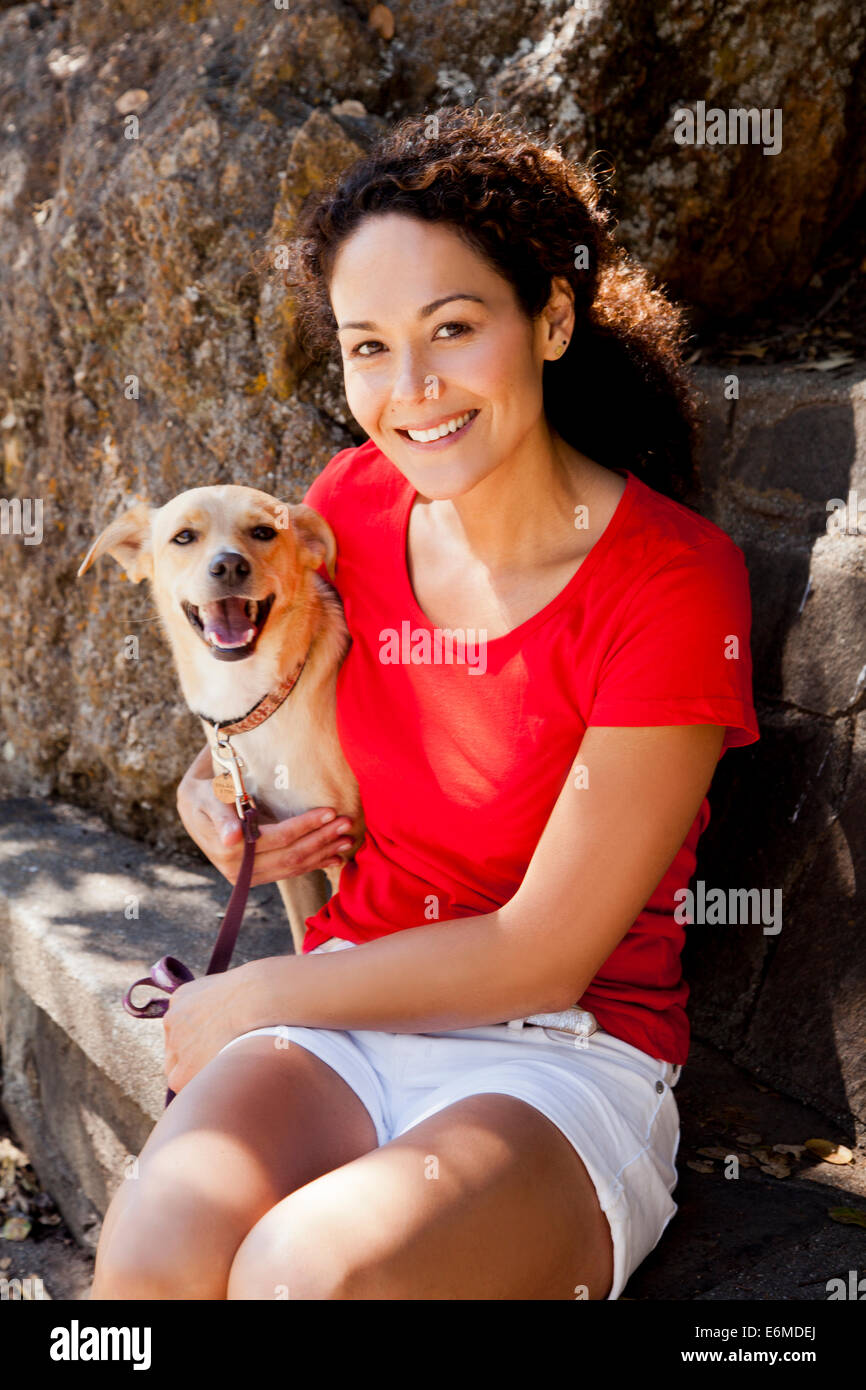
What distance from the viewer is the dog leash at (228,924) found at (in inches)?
84.4

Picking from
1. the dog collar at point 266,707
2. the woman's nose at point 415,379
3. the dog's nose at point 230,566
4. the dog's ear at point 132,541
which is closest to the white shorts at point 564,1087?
the dog collar at point 266,707

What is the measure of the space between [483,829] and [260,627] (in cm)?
71

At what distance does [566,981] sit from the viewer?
1774mm

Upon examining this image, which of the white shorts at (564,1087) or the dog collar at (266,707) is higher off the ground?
the dog collar at (266,707)

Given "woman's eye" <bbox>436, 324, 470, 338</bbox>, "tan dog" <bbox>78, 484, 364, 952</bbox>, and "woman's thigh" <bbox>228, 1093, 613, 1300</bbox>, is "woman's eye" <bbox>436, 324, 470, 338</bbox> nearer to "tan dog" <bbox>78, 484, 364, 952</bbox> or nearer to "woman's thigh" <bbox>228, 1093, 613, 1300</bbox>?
"tan dog" <bbox>78, 484, 364, 952</bbox>

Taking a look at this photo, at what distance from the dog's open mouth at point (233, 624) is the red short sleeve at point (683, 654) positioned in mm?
805

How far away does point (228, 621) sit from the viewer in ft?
7.77

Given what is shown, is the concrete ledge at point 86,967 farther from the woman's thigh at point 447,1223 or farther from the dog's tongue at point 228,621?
the woman's thigh at point 447,1223

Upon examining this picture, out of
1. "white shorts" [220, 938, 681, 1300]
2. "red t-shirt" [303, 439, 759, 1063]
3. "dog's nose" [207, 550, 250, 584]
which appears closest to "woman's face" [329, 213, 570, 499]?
"red t-shirt" [303, 439, 759, 1063]

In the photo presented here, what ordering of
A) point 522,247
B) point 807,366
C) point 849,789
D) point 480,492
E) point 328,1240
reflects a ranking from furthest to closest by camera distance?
point 807,366, point 849,789, point 480,492, point 522,247, point 328,1240

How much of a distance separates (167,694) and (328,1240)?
7.40ft

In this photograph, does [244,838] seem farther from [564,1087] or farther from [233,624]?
[564,1087]
